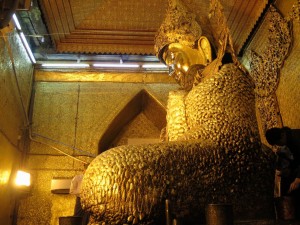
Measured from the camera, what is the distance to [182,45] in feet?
6.71

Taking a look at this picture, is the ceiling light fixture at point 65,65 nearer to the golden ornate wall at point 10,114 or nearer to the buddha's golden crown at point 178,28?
the golden ornate wall at point 10,114

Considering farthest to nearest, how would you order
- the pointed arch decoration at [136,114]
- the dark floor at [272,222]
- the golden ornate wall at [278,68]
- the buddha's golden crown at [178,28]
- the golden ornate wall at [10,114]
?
the pointed arch decoration at [136,114], the golden ornate wall at [10,114], the golden ornate wall at [278,68], the buddha's golden crown at [178,28], the dark floor at [272,222]

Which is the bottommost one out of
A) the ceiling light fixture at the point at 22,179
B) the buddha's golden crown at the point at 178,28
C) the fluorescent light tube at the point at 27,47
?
the ceiling light fixture at the point at 22,179

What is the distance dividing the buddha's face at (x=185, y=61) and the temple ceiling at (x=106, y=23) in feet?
4.32

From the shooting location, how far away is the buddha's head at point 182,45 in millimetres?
1955

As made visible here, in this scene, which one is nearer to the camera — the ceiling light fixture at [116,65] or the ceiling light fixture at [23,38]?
the ceiling light fixture at [23,38]

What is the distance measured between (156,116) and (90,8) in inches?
64.9

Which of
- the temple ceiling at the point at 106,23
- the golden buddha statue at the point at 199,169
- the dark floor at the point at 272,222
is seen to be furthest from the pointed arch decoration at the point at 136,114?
the dark floor at the point at 272,222

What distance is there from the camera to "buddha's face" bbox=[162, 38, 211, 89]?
195 centimetres

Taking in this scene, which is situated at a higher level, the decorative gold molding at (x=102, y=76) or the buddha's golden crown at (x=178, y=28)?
the decorative gold molding at (x=102, y=76)

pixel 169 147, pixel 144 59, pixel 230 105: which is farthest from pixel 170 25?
pixel 144 59

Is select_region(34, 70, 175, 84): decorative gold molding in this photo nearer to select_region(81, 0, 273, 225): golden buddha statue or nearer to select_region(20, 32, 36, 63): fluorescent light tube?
select_region(20, 32, 36, 63): fluorescent light tube

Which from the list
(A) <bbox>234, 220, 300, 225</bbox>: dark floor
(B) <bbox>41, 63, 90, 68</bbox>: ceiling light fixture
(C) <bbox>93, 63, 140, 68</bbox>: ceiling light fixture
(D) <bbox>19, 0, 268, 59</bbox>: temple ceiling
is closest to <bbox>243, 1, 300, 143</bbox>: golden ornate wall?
(D) <bbox>19, 0, 268, 59</bbox>: temple ceiling

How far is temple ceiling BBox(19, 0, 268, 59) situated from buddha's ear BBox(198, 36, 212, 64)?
1328 mm
